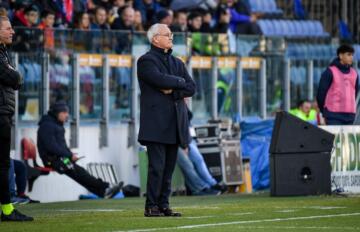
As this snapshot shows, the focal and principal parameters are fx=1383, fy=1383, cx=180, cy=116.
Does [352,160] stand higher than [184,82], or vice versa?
[184,82]

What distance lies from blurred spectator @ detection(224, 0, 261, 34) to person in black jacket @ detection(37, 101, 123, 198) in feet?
25.6

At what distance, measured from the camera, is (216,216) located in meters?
14.4

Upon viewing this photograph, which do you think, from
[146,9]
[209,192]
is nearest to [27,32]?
[209,192]

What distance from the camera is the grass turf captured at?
12.7 m

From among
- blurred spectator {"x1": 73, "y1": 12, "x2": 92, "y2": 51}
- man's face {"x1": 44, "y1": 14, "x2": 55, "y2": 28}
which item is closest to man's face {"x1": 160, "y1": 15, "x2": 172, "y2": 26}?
blurred spectator {"x1": 73, "y1": 12, "x2": 92, "y2": 51}

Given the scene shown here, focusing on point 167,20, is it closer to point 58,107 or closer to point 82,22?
point 82,22

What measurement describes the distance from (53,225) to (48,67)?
31.9ft

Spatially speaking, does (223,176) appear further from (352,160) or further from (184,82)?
(184,82)

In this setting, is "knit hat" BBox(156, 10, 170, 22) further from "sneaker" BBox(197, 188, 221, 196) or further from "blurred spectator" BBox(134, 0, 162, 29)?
"sneaker" BBox(197, 188, 221, 196)

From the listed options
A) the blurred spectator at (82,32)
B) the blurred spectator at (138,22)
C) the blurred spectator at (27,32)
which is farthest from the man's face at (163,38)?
the blurred spectator at (138,22)

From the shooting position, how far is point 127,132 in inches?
966

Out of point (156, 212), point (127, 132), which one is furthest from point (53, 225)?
point (127, 132)

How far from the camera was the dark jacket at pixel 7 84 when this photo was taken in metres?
13.4

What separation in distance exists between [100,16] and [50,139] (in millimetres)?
3604
